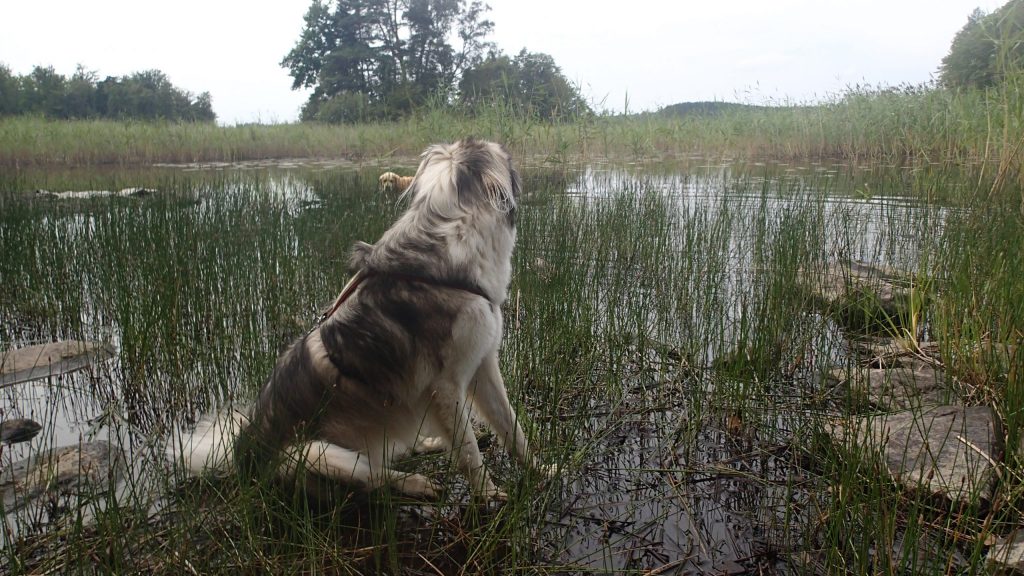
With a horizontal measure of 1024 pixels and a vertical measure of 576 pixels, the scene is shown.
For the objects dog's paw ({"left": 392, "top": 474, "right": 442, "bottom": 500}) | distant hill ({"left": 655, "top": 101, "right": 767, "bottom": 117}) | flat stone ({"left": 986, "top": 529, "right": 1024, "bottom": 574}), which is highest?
distant hill ({"left": 655, "top": 101, "right": 767, "bottom": 117})

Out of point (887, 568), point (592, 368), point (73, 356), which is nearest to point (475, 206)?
point (592, 368)

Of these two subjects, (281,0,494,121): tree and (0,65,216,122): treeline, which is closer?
A: (0,65,216,122): treeline

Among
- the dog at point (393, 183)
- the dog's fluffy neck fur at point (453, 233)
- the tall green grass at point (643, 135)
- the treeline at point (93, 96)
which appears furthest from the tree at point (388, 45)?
the dog's fluffy neck fur at point (453, 233)

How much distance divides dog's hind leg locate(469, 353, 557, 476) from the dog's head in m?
0.62

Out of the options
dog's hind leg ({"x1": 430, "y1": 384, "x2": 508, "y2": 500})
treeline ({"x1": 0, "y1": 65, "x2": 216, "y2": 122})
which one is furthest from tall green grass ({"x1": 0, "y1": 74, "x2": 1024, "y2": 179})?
treeline ({"x1": 0, "y1": 65, "x2": 216, "y2": 122})

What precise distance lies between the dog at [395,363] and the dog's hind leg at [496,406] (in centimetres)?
4

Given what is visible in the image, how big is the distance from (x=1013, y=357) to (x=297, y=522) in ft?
9.29

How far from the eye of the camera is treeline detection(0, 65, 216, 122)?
29609mm

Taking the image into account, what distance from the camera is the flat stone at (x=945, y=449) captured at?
215 cm

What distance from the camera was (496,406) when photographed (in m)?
2.57

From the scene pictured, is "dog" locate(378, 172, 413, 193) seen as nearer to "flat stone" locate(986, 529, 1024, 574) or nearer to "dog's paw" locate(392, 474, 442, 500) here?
"dog's paw" locate(392, 474, 442, 500)

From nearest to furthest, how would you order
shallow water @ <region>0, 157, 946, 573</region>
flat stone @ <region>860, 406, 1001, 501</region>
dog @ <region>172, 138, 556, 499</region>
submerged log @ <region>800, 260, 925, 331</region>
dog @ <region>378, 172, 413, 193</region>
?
flat stone @ <region>860, 406, 1001, 501</region> → dog @ <region>172, 138, 556, 499</region> → shallow water @ <region>0, 157, 946, 573</region> → submerged log @ <region>800, 260, 925, 331</region> → dog @ <region>378, 172, 413, 193</region>

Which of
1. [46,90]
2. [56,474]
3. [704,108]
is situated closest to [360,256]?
[56,474]

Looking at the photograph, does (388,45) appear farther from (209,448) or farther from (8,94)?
(209,448)
